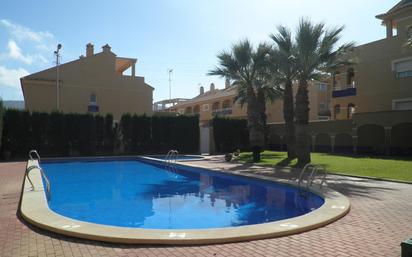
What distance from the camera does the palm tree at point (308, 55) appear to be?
18578mm

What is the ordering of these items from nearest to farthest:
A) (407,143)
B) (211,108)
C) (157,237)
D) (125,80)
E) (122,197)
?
(157,237) < (122,197) < (407,143) < (125,80) < (211,108)

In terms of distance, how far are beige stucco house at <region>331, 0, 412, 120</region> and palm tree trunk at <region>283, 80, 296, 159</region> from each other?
9.27m

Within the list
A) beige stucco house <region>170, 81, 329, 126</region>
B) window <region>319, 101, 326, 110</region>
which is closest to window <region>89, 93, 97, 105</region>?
beige stucco house <region>170, 81, 329, 126</region>

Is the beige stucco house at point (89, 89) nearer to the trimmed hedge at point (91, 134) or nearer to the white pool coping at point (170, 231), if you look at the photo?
the trimmed hedge at point (91, 134)

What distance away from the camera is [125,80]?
37344mm

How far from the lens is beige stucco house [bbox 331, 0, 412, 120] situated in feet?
94.6

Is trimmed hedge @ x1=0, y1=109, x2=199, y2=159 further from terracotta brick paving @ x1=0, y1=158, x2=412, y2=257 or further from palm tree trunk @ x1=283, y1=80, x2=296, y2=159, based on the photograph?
terracotta brick paving @ x1=0, y1=158, x2=412, y2=257

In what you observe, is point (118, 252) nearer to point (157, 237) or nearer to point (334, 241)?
point (157, 237)

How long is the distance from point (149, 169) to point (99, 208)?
1060 centimetres

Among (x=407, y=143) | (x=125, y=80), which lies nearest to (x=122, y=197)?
(x=407, y=143)

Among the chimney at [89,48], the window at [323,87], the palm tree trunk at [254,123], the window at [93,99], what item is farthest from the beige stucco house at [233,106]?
the chimney at [89,48]

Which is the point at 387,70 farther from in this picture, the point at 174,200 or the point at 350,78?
the point at 174,200

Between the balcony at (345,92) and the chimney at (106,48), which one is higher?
the chimney at (106,48)

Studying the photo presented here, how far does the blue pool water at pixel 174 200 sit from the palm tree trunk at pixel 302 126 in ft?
15.3
